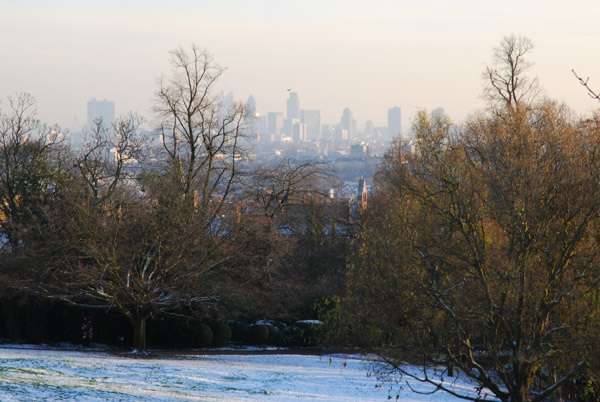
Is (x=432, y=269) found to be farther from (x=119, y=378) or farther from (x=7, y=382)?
(x=7, y=382)

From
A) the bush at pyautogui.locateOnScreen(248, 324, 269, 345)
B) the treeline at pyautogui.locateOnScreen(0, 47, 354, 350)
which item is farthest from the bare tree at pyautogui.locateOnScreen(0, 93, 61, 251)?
the bush at pyautogui.locateOnScreen(248, 324, 269, 345)

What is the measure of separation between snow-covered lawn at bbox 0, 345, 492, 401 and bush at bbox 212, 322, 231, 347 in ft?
10.7

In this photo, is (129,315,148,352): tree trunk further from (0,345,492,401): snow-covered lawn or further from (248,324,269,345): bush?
(248,324,269,345): bush

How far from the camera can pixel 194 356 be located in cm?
2244

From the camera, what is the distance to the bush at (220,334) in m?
25.6

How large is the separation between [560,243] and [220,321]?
15.2 meters

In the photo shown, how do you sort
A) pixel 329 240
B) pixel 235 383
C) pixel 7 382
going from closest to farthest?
1. pixel 7 382
2. pixel 235 383
3. pixel 329 240

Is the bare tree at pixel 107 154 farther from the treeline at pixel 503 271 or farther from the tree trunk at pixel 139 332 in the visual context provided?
the treeline at pixel 503 271

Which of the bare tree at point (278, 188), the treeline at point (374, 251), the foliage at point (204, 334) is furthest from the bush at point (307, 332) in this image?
the bare tree at point (278, 188)

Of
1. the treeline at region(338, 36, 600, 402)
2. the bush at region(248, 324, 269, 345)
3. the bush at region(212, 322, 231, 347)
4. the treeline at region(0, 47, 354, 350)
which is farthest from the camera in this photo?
the bush at region(248, 324, 269, 345)

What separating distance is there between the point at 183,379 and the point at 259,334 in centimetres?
1018

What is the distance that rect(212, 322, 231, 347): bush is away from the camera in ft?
83.9

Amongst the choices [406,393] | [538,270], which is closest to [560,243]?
[538,270]

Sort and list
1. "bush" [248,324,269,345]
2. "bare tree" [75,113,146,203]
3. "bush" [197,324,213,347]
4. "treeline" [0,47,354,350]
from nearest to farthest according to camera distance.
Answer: "treeline" [0,47,354,350] < "bush" [197,324,213,347] < "bush" [248,324,269,345] < "bare tree" [75,113,146,203]
